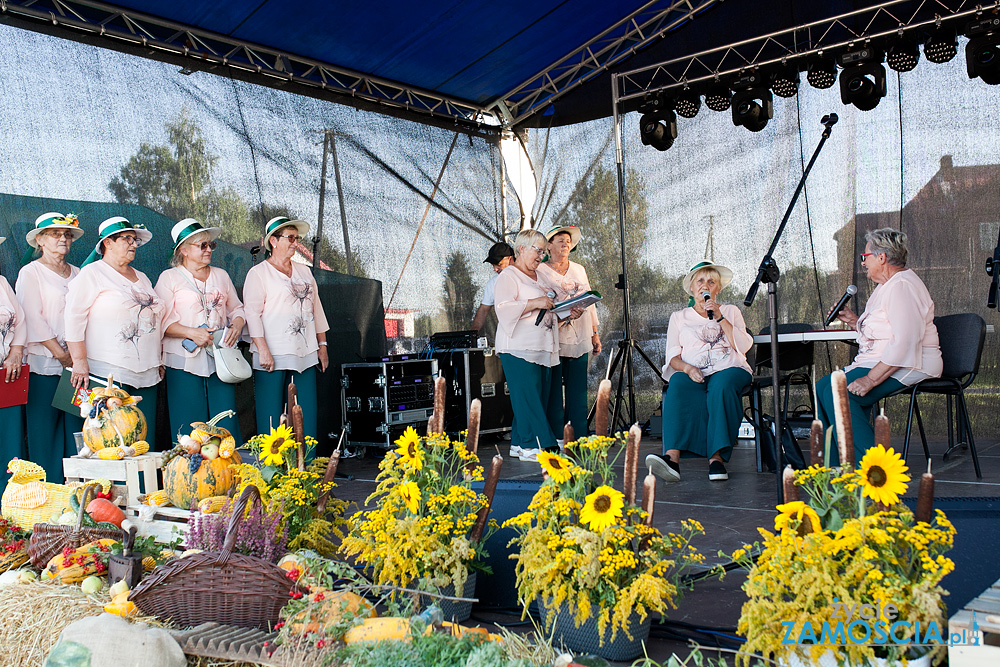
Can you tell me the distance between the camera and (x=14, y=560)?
99.0 inches

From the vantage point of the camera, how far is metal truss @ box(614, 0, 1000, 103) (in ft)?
16.8

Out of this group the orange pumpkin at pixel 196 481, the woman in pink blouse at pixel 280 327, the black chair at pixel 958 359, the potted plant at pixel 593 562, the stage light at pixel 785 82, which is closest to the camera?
the potted plant at pixel 593 562

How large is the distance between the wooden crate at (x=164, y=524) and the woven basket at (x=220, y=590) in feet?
1.88

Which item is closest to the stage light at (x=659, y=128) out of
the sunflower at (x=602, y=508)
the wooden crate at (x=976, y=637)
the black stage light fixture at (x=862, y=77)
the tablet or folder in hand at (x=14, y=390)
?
the black stage light fixture at (x=862, y=77)

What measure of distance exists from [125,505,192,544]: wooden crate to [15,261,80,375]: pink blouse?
189cm

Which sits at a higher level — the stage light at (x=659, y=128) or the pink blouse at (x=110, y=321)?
the stage light at (x=659, y=128)

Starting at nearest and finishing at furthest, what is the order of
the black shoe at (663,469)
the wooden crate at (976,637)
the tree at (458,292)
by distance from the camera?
the wooden crate at (976,637)
the black shoe at (663,469)
the tree at (458,292)

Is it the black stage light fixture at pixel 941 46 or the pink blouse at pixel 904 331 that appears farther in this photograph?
the black stage light fixture at pixel 941 46

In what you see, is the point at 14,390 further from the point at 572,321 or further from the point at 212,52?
the point at 572,321

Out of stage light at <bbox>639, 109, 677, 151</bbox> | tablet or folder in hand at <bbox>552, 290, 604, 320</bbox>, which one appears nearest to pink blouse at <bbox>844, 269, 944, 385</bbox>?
tablet or folder in hand at <bbox>552, 290, 604, 320</bbox>

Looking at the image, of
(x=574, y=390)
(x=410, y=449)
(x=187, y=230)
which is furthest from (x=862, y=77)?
(x=410, y=449)

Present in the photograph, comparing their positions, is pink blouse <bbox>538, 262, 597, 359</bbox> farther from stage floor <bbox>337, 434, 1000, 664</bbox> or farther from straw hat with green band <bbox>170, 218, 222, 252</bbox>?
straw hat with green band <bbox>170, 218, 222, 252</bbox>

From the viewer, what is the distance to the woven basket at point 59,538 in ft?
7.81

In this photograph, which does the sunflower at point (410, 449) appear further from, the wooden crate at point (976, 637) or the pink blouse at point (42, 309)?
the pink blouse at point (42, 309)
